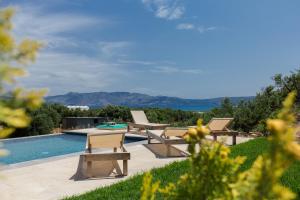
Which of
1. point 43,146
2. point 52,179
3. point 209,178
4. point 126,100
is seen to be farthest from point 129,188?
point 126,100

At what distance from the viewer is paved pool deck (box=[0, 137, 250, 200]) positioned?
18.9 ft

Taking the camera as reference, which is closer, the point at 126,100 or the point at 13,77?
the point at 13,77

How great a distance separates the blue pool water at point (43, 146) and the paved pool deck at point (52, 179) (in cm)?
333

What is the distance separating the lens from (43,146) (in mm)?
13422

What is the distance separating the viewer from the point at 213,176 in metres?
1.29

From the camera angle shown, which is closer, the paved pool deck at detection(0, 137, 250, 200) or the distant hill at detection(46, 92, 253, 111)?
the paved pool deck at detection(0, 137, 250, 200)

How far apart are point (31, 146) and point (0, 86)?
A: 13127mm

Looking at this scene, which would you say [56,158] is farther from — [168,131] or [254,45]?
[254,45]

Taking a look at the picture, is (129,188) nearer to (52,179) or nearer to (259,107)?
(52,179)

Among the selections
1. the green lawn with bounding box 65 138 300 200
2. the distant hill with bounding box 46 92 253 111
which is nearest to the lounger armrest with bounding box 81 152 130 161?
the green lawn with bounding box 65 138 300 200

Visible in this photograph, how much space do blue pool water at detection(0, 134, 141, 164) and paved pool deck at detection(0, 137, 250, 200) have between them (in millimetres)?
3326

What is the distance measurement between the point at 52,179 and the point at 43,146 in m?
7.02

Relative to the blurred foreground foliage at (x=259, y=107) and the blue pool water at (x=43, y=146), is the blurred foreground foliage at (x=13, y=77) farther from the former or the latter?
the blurred foreground foliage at (x=259, y=107)

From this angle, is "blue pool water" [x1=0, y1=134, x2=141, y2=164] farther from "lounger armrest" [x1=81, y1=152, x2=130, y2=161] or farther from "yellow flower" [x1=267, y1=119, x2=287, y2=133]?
"yellow flower" [x1=267, y1=119, x2=287, y2=133]
